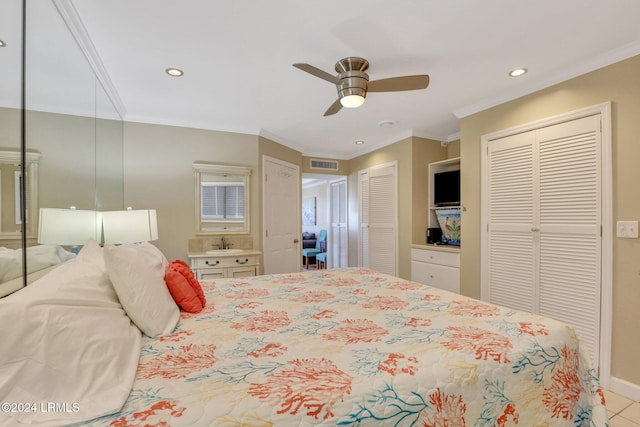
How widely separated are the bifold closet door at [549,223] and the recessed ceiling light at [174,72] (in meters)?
2.93

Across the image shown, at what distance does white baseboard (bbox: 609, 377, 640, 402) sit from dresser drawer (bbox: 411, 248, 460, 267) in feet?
4.73

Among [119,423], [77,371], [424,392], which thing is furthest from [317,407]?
[77,371]

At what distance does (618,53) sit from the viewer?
2053mm

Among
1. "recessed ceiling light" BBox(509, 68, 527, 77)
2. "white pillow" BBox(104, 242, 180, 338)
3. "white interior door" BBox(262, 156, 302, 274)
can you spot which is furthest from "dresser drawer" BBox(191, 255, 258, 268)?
"recessed ceiling light" BBox(509, 68, 527, 77)

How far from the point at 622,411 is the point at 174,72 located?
402 centimetres

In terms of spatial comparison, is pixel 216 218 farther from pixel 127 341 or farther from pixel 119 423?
pixel 119 423

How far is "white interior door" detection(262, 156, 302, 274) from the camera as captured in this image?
13.2 ft

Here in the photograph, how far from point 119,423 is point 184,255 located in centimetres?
300

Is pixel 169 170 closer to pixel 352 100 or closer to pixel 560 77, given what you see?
pixel 352 100

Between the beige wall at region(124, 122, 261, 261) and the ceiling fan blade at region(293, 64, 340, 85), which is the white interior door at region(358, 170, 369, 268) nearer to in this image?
the beige wall at region(124, 122, 261, 261)

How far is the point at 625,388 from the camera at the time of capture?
206 centimetres

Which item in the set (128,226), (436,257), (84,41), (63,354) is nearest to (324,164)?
(436,257)

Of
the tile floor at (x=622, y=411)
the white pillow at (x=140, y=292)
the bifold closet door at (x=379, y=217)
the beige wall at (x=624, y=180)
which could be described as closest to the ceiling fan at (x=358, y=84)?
the beige wall at (x=624, y=180)

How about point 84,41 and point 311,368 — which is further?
point 84,41
